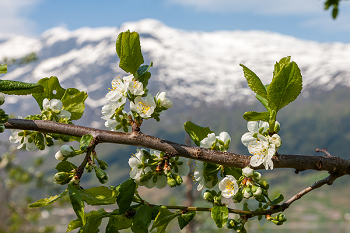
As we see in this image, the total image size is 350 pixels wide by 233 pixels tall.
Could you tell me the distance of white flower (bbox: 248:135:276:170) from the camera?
5.02 ft

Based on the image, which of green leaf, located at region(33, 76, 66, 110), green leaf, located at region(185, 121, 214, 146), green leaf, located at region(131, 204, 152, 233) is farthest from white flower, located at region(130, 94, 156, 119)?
green leaf, located at region(33, 76, 66, 110)

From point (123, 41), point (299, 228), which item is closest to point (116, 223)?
Result: point (123, 41)

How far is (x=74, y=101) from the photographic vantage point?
1944 mm

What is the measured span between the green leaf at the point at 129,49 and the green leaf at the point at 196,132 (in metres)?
0.48

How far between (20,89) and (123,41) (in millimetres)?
529

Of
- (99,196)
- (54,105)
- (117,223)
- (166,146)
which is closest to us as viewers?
(99,196)

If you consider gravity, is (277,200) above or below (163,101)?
below

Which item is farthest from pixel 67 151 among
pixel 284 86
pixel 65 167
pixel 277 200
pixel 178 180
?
pixel 277 200

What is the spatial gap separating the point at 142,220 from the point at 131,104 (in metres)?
0.60

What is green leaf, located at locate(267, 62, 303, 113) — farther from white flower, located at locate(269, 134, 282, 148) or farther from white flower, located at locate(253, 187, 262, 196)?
white flower, located at locate(253, 187, 262, 196)

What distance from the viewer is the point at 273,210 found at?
1.78 metres

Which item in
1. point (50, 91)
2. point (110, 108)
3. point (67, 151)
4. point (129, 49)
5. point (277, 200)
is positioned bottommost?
point (277, 200)

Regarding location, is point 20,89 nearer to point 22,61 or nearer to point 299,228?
point 22,61

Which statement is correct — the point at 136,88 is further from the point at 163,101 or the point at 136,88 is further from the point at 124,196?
the point at 124,196
